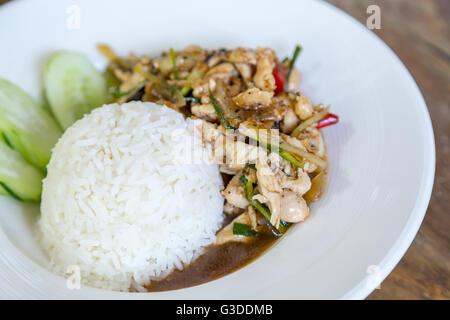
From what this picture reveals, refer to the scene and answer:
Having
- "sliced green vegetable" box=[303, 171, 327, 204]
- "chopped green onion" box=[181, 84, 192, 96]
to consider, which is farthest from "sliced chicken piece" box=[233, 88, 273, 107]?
"sliced green vegetable" box=[303, 171, 327, 204]

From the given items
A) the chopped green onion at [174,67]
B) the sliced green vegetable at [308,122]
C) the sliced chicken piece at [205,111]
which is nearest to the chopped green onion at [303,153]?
the sliced green vegetable at [308,122]

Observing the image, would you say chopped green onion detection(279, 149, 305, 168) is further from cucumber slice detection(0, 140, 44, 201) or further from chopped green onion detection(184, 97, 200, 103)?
cucumber slice detection(0, 140, 44, 201)

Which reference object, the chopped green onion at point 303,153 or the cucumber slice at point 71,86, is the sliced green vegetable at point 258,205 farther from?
the cucumber slice at point 71,86

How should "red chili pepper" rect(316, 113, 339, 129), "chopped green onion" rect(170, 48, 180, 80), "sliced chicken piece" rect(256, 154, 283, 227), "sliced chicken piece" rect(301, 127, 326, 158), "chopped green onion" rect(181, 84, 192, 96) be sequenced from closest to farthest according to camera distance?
"sliced chicken piece" rect(256, 154, 283, 227), "sliced chicken piece" rect(301, 127, 326, 158), "red chili pepper" rect(316, 113, 339, 129), "chopped green onion" rect(181, 84, 192, 96), "chopped green onion" rect(170, 48, 180, 80)

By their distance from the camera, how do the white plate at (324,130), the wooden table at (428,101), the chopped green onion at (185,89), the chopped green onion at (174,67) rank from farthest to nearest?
the chopped green onion at (174,67), the chopped green onion at (185,89), the wooden table at (428,101), the white plate at (324,130)

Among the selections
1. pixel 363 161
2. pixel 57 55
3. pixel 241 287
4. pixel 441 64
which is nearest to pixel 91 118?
pixel 57 55

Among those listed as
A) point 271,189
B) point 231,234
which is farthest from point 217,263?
point 271,189

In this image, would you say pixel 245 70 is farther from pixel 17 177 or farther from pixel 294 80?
pixel 17 177
